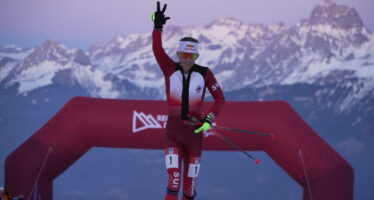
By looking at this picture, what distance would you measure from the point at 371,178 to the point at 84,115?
5642 inches

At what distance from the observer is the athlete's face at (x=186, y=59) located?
4.21 meters

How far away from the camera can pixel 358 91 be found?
160500mm

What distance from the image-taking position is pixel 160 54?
13.8 ft

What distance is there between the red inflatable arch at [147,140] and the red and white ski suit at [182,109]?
3.37 metres

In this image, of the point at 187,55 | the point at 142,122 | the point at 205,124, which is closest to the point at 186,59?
the point at 187,55

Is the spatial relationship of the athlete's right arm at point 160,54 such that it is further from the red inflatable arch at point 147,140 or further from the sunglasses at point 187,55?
the red inflatable arch at point 147,140

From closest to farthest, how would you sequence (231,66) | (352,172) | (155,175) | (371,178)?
1. (352,172)
2. (371,178)
3. (155,175)
4. (231,66)

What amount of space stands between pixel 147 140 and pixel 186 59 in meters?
3.72

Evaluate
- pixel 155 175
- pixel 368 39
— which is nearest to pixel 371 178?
pixel 368 39

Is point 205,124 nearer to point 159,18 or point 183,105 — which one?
point 183,105

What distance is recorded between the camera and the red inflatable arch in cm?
722

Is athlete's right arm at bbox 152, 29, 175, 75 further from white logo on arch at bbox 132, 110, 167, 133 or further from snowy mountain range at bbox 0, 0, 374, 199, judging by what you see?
snowy mountain range at bbox 0, 0, 374, 199

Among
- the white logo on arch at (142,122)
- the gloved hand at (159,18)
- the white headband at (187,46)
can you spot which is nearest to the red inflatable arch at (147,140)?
the white logo on arch at (142,122)

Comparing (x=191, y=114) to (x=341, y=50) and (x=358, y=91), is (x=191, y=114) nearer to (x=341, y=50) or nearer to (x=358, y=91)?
(x=358, y=91)
